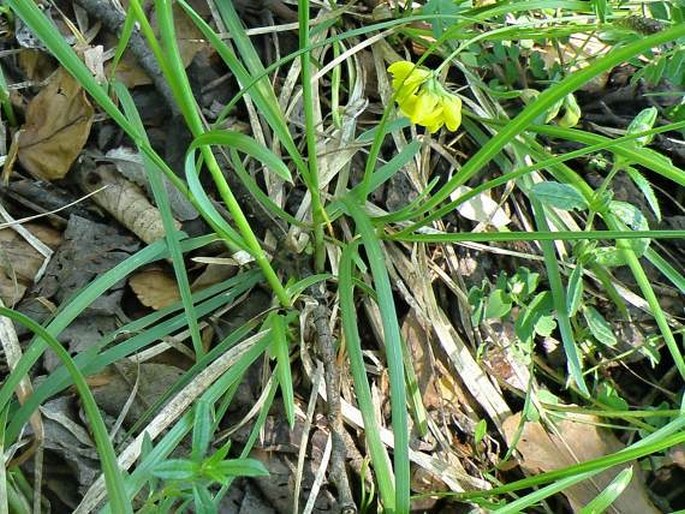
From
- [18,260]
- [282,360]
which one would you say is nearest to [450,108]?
[282,360]

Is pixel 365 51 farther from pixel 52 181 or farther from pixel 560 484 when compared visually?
pixel 560 484

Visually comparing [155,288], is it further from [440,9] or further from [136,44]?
[440,9]

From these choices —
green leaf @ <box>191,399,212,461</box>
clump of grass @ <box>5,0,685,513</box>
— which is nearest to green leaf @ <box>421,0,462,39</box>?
clump of grass @ <box>5,0,685,513</box>

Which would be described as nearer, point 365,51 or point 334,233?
point 334,233

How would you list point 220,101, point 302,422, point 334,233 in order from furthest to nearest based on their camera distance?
point 220,101
point 334,233
point 302,422

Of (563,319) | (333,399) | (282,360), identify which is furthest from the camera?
(563,319)

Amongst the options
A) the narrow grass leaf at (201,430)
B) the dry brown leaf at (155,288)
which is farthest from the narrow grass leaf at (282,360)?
the dry brown leaf at (155,288)

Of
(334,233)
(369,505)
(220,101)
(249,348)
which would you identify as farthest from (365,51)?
(369,505)

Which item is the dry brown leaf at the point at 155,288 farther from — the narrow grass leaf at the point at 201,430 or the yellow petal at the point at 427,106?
the yellow petal at the point at 427,106
